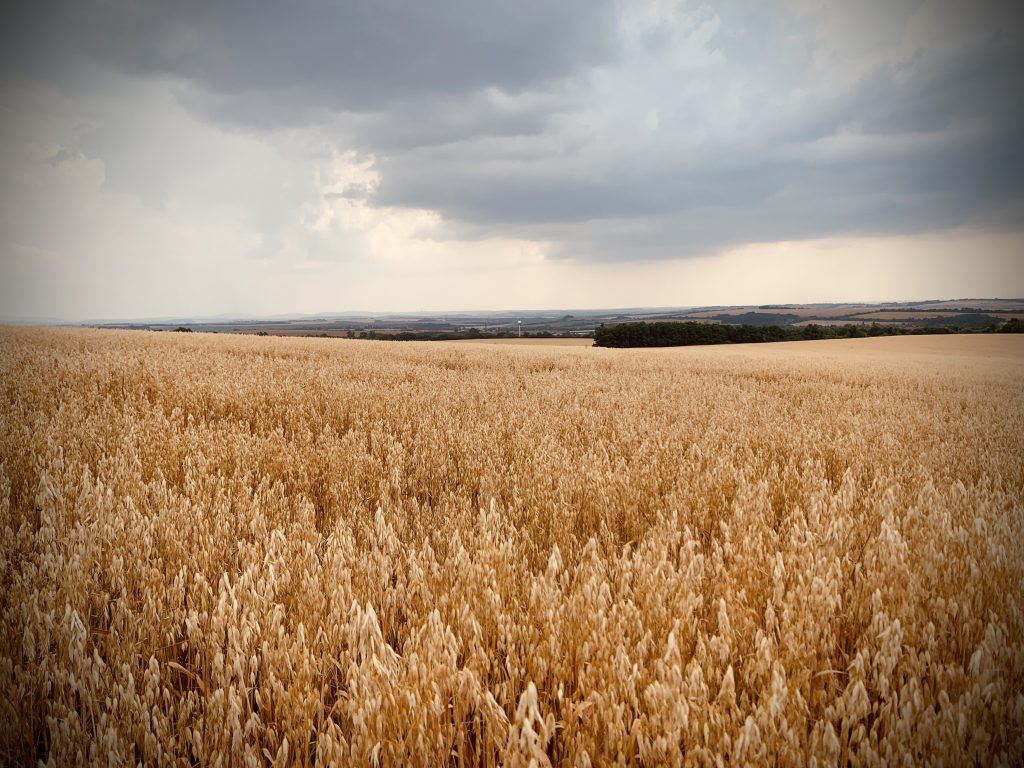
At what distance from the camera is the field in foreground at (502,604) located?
4.59 ft

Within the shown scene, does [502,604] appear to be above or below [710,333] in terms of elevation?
below

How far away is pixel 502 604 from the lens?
198 centimetres

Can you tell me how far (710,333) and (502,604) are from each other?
68.1 m

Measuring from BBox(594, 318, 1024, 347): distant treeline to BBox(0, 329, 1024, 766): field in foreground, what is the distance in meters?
57.4

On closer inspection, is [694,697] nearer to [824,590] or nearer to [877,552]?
[824,590]

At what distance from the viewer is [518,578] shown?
2291 mm

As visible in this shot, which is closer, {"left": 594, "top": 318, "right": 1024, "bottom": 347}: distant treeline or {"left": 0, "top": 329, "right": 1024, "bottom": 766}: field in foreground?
{"left": 0, "top": 329, "right": 1024, "bottom": 766}: field in foreground

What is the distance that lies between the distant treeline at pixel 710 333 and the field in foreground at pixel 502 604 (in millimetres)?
57409

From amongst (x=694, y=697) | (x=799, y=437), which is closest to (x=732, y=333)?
(x=799, y=437)

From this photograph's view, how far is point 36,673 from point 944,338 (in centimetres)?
5985

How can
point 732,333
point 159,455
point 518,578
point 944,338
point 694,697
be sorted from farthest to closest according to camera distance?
point 732,333 → point 944,338 → point 159,455 → point 518,578 → point 694,697

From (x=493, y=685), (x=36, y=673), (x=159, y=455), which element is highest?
(x=159, y=455)

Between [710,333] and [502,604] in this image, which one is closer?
[502,604]

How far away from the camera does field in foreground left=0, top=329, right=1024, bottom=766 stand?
140 centimetres
